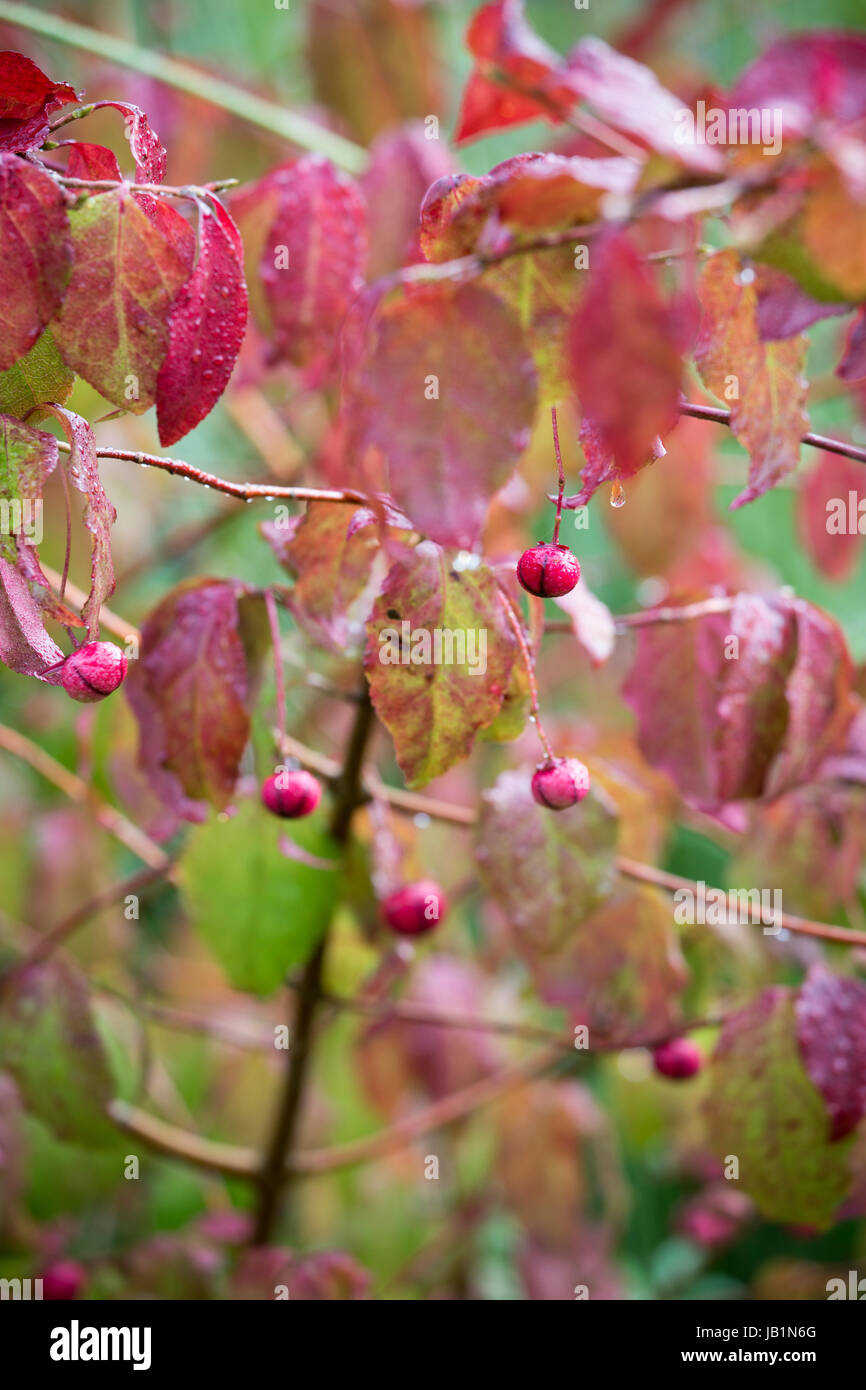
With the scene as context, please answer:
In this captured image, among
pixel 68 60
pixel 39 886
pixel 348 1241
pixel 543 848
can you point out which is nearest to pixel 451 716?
pixel 543 848

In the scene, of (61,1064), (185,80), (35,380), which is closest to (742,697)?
(35,380)

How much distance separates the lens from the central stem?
67cm

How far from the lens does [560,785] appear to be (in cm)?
51

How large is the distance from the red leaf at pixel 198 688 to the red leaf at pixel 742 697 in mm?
257

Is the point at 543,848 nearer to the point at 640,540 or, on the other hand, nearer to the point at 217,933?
the point at 217,933

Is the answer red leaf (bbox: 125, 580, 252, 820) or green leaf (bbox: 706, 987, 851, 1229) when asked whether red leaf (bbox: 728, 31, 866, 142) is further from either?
green leaf (bbox: 706, 987, 851, 1229)

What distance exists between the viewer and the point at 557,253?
0.41 meters

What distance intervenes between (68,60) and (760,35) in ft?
3.92

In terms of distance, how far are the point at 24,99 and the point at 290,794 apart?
1.13 ft

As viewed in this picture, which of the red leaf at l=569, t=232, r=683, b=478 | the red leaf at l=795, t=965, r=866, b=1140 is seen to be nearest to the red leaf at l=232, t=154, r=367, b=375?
the red leaf at l=569, t=232, r=683, b=478

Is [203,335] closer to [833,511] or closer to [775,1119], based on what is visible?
[775,1119]
